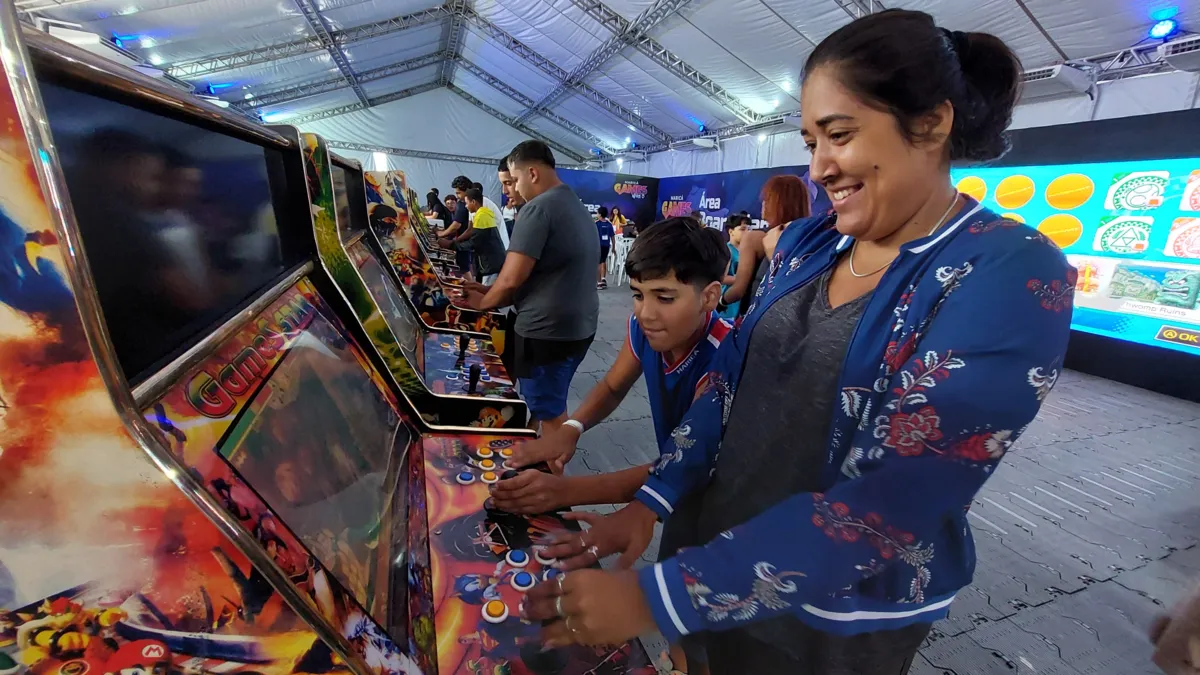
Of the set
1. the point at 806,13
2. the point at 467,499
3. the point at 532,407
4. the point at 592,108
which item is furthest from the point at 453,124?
the point at 467,499

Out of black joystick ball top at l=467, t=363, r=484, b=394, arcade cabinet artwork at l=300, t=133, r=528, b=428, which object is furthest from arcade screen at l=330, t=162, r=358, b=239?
black joystick ball top at l=467, t=363, r=484, b=394

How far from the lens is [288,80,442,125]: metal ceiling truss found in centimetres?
1372

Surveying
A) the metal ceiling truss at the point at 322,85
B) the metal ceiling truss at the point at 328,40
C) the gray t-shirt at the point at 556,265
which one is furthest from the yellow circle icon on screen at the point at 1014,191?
the metal ceiling truss at the point at 322,85

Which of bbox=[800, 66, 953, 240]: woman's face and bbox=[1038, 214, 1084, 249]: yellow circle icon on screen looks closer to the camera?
bbox=[800, 66, 953, 240]: woman's face

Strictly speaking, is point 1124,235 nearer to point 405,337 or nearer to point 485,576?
point 405,337

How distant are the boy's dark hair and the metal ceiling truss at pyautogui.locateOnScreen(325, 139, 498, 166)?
1518cm

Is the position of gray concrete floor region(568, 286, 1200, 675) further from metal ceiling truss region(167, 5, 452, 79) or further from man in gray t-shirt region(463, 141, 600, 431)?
metal ceiling truss region(167, 5, 452, 79)

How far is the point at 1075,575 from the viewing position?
80.5 inches

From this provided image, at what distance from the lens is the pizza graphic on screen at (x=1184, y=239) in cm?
403

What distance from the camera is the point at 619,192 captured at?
11781mm

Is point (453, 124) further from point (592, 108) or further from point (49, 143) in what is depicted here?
point (49, 143)

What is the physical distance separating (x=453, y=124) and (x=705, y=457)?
54.5 feet

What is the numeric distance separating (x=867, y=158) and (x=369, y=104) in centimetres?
1647

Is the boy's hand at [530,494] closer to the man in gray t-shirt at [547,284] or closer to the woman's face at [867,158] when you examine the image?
the woman's face at [867,158]
